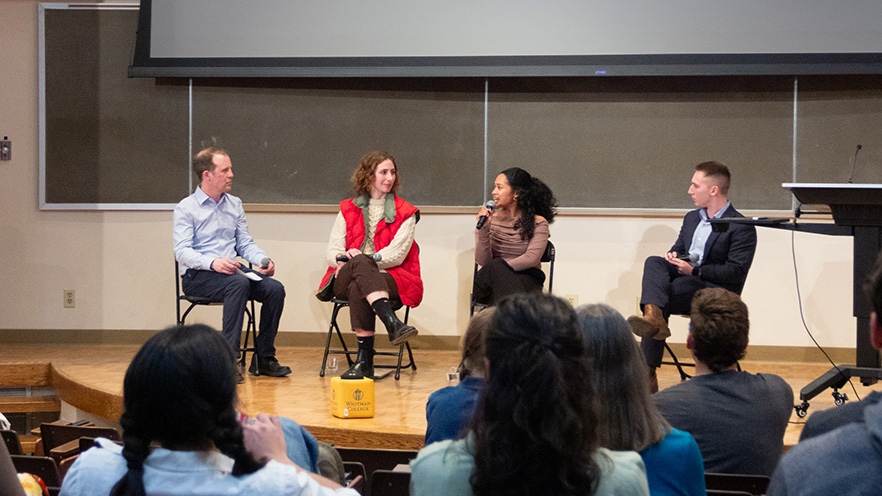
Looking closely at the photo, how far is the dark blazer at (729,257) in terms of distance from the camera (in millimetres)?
3920

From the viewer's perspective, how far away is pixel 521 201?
4.36 metres

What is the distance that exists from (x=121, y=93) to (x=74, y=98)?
30 cm

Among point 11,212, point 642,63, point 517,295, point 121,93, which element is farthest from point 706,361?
point 11,212

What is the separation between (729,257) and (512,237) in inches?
43.7

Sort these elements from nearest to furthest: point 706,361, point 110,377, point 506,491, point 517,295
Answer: point 506,491
point 517,295
point 706,361
point 110,377

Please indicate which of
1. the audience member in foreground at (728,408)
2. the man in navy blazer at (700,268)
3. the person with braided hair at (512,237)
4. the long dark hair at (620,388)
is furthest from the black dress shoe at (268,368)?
the long dark hair at (620,388)

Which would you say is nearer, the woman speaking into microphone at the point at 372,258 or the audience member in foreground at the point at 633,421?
the audience member in foreground at the point at 633,421

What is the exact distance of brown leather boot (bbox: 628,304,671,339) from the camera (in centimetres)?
367

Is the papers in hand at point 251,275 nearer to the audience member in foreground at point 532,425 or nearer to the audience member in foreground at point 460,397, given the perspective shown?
the audience member in foreground at point 460,397

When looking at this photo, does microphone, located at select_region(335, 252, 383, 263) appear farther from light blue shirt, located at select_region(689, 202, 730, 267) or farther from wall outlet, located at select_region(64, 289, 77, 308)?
wall outlet, located at select_region(64, 289, 77, 308)

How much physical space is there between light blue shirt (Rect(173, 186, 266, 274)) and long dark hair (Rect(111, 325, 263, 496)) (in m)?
2.98

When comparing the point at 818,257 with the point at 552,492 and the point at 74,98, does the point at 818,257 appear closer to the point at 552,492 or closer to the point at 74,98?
the point at 552,492

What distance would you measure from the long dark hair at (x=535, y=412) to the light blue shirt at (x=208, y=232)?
3.24m

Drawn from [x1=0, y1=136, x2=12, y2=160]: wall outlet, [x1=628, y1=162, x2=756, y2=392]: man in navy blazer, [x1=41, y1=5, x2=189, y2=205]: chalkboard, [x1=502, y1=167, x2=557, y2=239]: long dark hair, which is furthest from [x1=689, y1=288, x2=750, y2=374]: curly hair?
[x1=0, y1=136, x2=12, y2=160]: wall outlet
